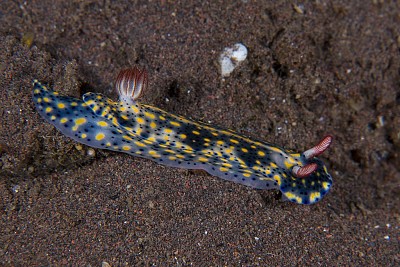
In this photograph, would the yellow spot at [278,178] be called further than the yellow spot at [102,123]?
Yes

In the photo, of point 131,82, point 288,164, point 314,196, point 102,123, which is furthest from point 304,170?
point 102,123

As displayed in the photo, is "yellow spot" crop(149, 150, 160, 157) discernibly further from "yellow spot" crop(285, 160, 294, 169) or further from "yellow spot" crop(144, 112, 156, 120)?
"yellow spot" crop(285, 160, 294, 169)

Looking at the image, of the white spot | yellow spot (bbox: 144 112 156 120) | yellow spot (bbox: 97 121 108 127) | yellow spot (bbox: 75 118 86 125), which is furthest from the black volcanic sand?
yellow spot (bbox: 144 112 156 120)

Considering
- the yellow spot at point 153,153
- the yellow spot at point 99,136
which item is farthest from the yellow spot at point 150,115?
the yellow spot at point 99,136

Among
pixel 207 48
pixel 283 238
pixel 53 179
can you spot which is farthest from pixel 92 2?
pixel 283 238

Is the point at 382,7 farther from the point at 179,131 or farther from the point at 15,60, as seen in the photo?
the point at 15,60

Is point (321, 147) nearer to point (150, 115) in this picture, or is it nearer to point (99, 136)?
point (150, 115)

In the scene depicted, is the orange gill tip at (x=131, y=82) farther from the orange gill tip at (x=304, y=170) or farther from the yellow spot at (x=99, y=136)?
the orange gill tip at (x=304, y=170)
